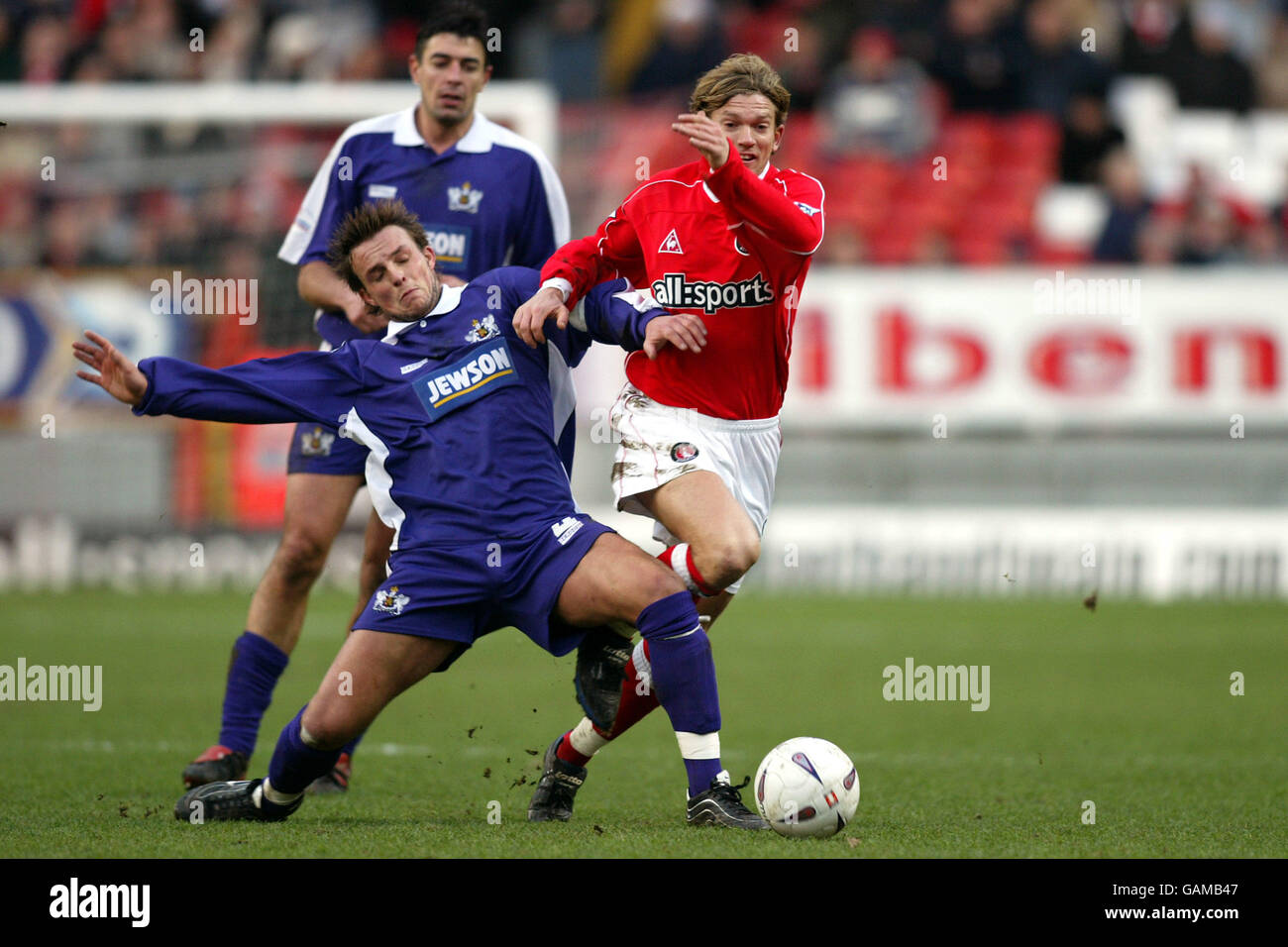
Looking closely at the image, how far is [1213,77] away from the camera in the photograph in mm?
17516

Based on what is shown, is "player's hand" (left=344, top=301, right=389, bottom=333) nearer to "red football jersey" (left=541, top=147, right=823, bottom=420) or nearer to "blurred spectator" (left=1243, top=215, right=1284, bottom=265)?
"red football jersey" (left=541, top=147, right=823, bottom=420)

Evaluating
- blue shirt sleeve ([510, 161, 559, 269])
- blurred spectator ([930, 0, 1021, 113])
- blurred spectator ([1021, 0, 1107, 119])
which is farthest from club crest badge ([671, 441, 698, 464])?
blurred spectator ([1021, 0, 1107, 119])

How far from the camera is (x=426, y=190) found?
6.41m

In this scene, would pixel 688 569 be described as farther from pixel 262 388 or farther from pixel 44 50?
pixel 44 50

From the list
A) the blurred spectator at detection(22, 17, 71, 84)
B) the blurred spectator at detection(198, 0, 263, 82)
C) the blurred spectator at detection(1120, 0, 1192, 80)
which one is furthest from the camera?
the blurred spectator at detection(1120, 0, 1192, 80)

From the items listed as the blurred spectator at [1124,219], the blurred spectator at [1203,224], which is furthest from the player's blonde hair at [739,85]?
the blurred spectator at [1124,219]

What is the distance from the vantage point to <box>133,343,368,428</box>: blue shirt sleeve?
502cm

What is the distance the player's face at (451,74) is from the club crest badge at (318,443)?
1.24 m

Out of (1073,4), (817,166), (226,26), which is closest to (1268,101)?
(1073,4)

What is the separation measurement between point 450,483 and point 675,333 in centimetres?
80

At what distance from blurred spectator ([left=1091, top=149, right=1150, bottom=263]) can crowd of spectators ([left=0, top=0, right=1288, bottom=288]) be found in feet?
0.07

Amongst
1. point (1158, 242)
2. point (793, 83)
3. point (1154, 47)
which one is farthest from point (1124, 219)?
point (793, 83)
